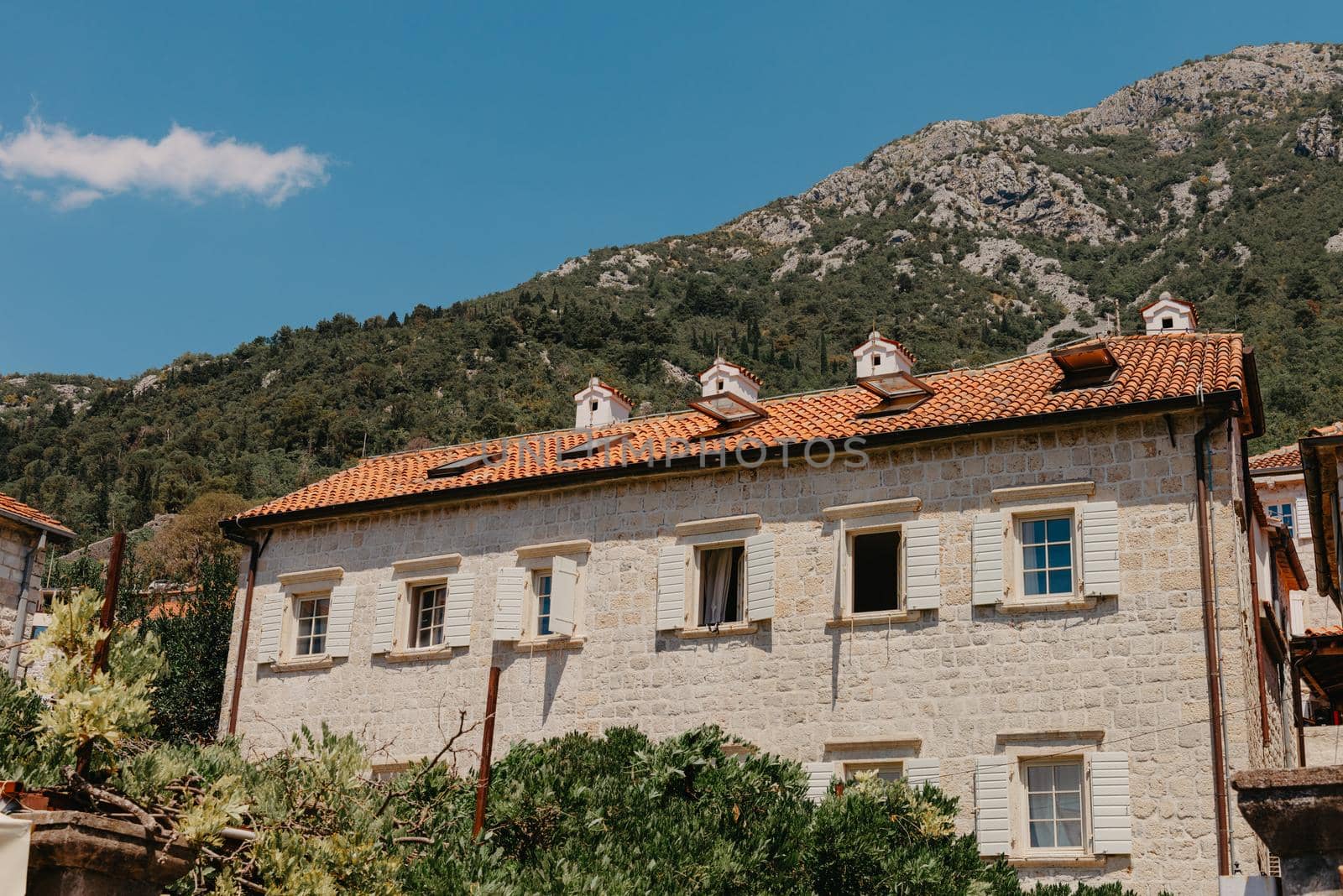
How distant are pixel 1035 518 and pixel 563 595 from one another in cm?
742

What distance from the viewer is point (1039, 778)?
18375 mm

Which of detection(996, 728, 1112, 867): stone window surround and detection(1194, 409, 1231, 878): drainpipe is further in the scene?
detection(996, 728, 1112, 867): stone window surround

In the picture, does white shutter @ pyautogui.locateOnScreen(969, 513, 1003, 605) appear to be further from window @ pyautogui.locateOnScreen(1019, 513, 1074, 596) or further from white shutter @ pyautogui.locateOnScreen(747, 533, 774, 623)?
white shutter @ pyautogui.locateOnScreen(747, 533, 774, 623)

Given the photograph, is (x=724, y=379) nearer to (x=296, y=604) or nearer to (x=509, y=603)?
(x=509, y=603)

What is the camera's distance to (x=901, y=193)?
109 metres

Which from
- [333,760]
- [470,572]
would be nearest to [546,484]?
[470,572]

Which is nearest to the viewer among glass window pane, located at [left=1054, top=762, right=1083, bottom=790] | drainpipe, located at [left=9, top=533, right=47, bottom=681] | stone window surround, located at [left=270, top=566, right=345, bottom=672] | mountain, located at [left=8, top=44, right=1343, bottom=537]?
glass window pane, located at [left=1054, top=762, right=1083, bottom=790]

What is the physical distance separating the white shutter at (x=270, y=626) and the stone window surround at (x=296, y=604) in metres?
0.05

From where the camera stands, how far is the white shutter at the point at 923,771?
18.8 meters

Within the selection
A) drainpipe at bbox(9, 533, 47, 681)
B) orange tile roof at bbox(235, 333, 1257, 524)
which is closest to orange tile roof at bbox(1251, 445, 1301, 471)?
orange tile roof at bbox(235, 333, 1257, 524)

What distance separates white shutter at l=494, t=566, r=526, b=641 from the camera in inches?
882

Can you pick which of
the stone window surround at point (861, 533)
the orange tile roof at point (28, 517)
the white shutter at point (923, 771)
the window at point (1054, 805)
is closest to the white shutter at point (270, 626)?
the orange tile roof at point (28, 517)

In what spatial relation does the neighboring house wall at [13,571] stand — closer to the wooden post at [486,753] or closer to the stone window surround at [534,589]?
the stone window surround at [534,589]

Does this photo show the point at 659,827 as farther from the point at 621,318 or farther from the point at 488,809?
the point at 621,318
